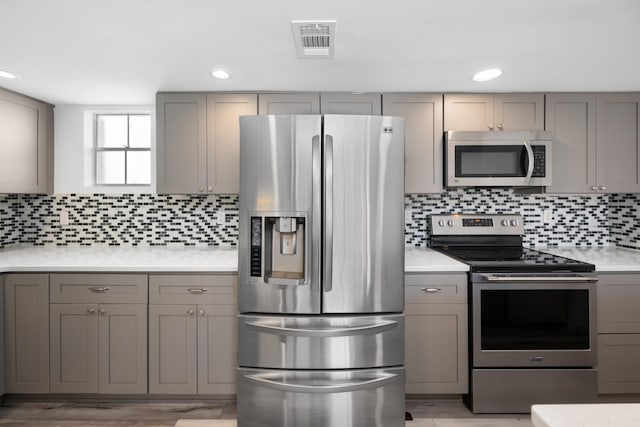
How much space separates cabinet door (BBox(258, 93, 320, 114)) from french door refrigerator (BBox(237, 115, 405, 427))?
2.14ft

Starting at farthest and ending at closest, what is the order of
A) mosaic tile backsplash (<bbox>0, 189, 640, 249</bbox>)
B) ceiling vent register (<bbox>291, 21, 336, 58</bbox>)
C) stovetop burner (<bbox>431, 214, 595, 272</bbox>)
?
1. mosaic tile backsplash (<bbox>0, 189, 640, 249</bbox>)
2. stovetop burner (<bbox>431, 214, 595, 272</bbox>)
3. ceiling vent register (<bbox>291, 21, 336, 58</bbox>)

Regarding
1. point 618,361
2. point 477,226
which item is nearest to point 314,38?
point 477,226

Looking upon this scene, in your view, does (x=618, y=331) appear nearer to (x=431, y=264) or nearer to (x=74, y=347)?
(x=431, y=264)

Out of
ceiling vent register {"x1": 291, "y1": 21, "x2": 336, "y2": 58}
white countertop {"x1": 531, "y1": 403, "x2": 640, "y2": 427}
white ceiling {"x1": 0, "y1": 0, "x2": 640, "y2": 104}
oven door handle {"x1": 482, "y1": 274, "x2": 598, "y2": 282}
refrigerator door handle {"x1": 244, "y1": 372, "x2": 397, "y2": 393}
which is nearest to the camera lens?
white countertop {"x1": 531, "y1": 403, "x2": 640, "y2": 427}

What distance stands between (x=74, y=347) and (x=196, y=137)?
1570 millimetres

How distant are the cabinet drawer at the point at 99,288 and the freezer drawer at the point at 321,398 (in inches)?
32.8

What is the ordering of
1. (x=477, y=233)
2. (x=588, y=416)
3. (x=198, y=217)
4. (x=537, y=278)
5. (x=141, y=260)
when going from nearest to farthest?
(x=588, y=416) → (x=537, y=278) → (x=141, y=260) → (x=477, y=233) → (x=198, y=217)

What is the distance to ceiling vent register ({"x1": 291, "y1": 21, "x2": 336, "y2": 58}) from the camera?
1726 mm

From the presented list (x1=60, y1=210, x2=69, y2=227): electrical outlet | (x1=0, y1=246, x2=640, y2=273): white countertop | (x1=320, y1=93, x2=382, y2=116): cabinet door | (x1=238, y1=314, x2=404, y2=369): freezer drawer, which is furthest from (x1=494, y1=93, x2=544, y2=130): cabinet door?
(x1=60, y1=210, x2=69, y2=227): electrical outlet

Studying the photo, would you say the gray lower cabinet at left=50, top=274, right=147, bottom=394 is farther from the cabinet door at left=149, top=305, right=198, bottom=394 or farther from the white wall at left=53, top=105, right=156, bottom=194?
the white wall at left=53, top=105, right=156, bottom=194

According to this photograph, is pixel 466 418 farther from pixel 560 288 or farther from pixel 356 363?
pixel 560 288

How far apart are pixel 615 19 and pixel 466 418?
2.21m

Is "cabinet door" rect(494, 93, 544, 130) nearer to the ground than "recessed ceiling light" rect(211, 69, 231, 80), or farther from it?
nearer to the ground

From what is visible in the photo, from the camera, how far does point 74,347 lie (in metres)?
2.40
